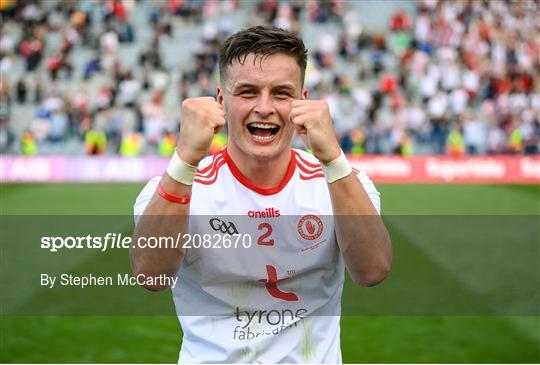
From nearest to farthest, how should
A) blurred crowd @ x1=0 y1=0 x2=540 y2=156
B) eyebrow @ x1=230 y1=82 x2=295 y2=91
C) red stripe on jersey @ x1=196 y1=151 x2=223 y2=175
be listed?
eyebrow @ x1=230 y1=82 x2=295 y2=91 < red stripe on jersey @ x1=196 y1=151 x2=223 y2=175 < blurred crowd @ x1=0 y1=0 x2=540 y2=156

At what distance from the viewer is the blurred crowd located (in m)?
29.7

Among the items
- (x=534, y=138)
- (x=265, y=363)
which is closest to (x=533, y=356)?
(x=265, y=363)

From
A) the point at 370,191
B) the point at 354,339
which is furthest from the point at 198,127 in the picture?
the point at 354,339

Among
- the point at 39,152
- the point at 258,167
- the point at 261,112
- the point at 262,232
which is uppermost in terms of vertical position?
the point at 261,112

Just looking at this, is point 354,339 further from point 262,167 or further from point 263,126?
point 263,126

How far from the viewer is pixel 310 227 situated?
3.93 meters

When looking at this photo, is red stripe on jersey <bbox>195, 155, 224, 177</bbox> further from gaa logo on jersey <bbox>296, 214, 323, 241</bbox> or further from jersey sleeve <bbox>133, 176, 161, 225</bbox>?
gaa logo on jersey <bbox>296, 214, 323, 241</bbox>

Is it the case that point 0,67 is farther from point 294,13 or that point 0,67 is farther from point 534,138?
point 534,138

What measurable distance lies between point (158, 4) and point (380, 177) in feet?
47.2

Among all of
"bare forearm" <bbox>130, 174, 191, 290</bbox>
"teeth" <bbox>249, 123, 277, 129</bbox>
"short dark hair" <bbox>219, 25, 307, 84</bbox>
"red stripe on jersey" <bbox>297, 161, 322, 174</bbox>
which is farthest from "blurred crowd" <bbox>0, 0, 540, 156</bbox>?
"bare forearm" <bbox>130, 174, 191, 290</bbox>

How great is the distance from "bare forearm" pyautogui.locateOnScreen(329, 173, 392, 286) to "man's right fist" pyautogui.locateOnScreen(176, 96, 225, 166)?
572 mm

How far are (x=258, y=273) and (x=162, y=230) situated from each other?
548 millimetres

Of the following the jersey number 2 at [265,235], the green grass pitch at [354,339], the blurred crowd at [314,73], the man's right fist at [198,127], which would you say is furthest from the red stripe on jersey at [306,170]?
the blurred crowd at [314,73]

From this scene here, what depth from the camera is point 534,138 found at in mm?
28938
